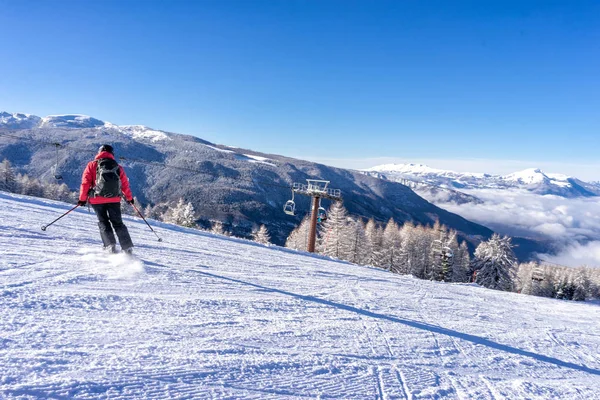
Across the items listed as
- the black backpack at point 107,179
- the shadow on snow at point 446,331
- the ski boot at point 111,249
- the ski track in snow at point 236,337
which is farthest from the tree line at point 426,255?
the black backpack at point 107,179

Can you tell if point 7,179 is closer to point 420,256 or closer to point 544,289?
point 420,256

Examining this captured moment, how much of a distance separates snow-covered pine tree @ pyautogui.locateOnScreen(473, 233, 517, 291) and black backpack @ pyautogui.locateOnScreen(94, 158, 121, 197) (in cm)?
3982

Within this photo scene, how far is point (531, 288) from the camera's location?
54062mm

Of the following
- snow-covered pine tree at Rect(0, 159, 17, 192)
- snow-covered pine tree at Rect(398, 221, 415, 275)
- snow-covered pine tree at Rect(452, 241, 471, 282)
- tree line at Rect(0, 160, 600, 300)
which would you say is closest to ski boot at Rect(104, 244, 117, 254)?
A: tree line at Rect(0, 160, 600, 300)

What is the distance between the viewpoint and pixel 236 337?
3.46 meters

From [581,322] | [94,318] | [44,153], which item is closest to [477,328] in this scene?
[581,322]

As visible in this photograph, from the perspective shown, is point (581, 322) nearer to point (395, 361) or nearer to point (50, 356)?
point (395, 361)

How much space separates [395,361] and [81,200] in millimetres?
5597

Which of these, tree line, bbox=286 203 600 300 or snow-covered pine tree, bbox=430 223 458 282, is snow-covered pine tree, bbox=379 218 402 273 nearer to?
tree line, bbox=286 203 600 300

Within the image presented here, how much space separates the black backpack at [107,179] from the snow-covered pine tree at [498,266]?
131 ft

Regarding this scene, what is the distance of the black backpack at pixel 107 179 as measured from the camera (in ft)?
18.0

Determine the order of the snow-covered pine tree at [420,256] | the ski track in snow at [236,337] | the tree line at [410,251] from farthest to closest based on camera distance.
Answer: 1. the snow-covered pine tree at [420,256]
2. the tree line at [410,251]
3. the ski track in snow at [236,337]

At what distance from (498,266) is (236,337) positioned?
40.4m

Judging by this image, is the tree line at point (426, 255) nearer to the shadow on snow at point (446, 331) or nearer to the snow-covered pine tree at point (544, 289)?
the snow-covered pine tree at point (544, 289)
